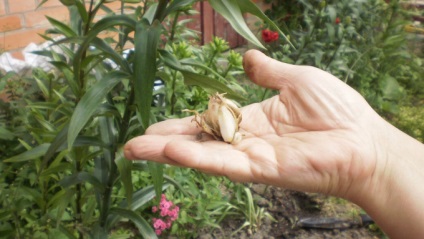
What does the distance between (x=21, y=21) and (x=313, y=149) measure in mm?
2105

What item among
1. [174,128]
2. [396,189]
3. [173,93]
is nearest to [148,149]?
[174,128]

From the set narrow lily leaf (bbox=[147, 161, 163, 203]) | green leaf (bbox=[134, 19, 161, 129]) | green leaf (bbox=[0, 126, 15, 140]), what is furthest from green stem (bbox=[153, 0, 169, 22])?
green leaf (bbox=[0, 126, 15, 140])

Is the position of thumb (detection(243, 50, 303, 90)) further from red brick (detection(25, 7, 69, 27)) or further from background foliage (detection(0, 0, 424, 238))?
red brick (detection(25, 7, 69, 27))

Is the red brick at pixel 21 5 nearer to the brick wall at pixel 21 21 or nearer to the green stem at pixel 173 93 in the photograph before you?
the brick wall at pixel 21 21

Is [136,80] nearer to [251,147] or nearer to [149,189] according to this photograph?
[251,147]

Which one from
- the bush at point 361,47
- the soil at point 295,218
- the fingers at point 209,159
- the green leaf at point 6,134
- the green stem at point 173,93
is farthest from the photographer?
the bush at point 361,47

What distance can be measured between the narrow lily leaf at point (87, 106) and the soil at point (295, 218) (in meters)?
1.17

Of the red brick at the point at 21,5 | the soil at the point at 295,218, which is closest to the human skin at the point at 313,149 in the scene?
the soil at the point at 295,218

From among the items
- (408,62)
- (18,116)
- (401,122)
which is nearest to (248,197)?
Answer: (18,116)

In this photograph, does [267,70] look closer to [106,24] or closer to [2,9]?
[106,24]

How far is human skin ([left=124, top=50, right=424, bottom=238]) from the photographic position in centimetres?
115

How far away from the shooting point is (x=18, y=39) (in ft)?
8.91

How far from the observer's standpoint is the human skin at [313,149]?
1.15 m

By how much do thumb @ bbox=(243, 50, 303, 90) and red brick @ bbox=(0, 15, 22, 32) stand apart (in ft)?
A: 5.54
